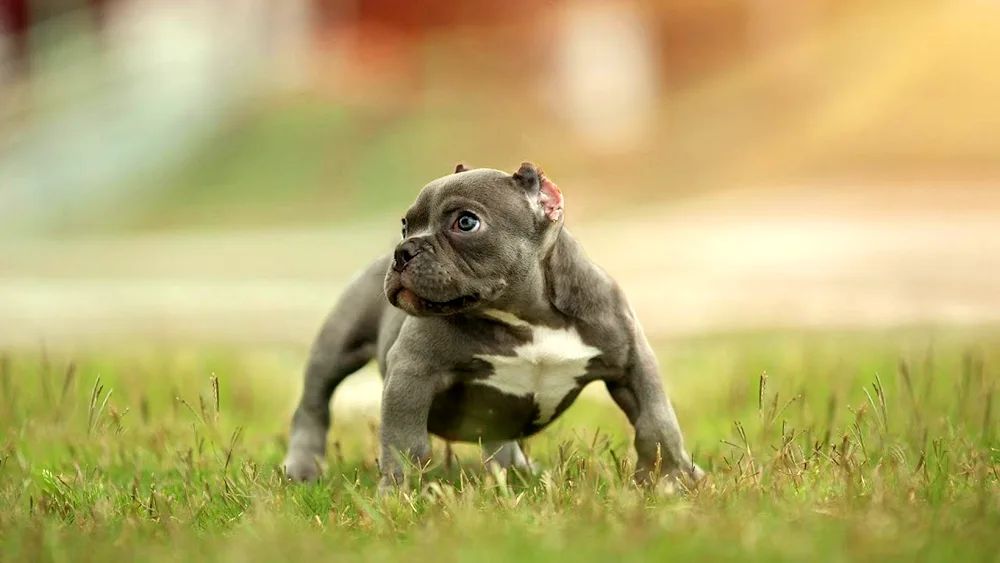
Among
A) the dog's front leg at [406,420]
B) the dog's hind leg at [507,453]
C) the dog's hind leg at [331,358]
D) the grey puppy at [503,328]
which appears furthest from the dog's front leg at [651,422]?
the dog's hind leg at [331,358]

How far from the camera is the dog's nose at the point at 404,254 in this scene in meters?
4.46

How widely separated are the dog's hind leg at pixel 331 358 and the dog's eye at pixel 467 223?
0.91 metres

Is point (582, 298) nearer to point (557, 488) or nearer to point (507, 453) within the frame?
point (557, 488)

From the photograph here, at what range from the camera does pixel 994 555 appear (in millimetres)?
3139

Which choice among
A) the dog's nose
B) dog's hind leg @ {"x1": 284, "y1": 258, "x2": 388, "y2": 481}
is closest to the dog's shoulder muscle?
the dog's nose

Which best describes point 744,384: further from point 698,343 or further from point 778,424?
point 698,343

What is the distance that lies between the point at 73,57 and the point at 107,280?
29.4 feet

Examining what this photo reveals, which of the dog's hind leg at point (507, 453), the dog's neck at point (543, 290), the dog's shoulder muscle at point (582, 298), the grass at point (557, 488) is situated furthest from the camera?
the dog's hind leg at point (507, 453)

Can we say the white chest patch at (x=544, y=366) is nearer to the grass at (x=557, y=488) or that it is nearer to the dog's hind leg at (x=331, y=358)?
the grass at (x=557, y=488)

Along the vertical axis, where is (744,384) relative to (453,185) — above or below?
below

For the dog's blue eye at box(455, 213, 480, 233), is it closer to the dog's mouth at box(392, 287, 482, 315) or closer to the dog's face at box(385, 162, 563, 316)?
the dog's face at box(385, 162, 563, 316)

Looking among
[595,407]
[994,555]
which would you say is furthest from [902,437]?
[595,407]

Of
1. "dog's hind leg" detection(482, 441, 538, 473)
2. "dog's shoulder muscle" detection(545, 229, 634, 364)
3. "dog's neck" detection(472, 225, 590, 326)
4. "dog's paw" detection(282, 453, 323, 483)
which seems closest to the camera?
"dog's neck" detection(472, 225, 590, 326)

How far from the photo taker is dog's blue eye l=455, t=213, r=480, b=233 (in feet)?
14.7
